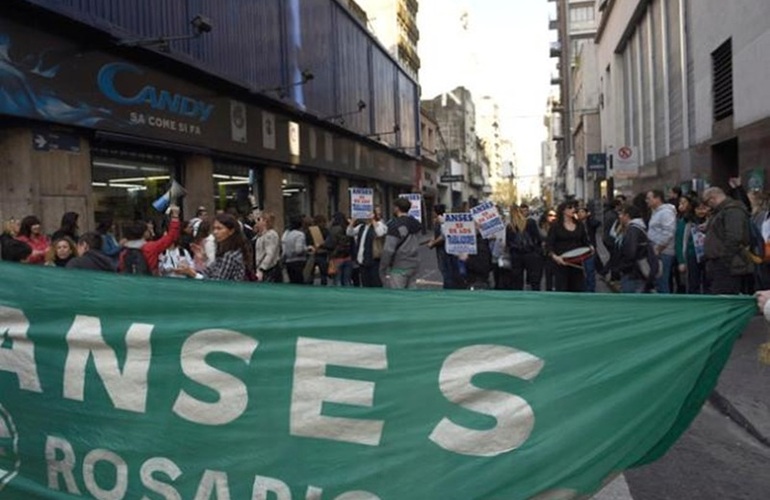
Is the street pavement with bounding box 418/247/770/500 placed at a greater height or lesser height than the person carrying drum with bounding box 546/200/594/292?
lesser

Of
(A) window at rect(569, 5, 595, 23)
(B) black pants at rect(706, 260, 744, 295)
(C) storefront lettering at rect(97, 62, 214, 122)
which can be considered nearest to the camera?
(B) black pants at rect(706, 260, 744, 295)

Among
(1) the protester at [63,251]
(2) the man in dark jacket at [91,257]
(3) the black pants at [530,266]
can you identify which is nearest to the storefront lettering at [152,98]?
(1) the protester at [63,251]

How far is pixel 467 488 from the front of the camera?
109 inches

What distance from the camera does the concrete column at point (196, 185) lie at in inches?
643

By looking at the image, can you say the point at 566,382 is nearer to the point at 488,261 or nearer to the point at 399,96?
the point at 488,261

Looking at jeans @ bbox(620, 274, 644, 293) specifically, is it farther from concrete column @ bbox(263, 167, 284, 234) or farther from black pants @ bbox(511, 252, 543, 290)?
concrete column @ bbox(263, 167, 284, 234)

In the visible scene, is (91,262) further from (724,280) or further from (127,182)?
(127,182)

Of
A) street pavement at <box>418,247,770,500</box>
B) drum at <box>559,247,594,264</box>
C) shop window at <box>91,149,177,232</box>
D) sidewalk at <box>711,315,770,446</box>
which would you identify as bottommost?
street pavement at <box>418,247,770,500</box>

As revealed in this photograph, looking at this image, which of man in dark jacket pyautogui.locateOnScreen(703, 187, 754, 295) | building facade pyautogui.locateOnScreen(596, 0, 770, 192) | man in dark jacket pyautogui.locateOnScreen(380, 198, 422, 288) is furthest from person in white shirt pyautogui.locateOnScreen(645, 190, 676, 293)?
building facade pyautogui.locateOnScreen(596, 0, 770, 192)

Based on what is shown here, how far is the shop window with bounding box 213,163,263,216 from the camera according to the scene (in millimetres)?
18203

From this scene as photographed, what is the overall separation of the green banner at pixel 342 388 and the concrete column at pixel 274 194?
698 inches

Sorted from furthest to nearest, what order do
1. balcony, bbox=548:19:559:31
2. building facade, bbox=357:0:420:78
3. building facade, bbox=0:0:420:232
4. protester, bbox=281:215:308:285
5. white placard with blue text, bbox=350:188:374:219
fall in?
balcony, bbox=548:19:559:31
building facade, bbox=357:0:420:78
white placard with blue text, bbox=350:188:374:219
protester, bbox=281:215:308:285
building facade, bbox=0:0:420:232

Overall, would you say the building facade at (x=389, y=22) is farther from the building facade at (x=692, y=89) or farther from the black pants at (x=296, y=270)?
the black pants at (x=296, y=270)

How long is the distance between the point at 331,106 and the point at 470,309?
25.2m
